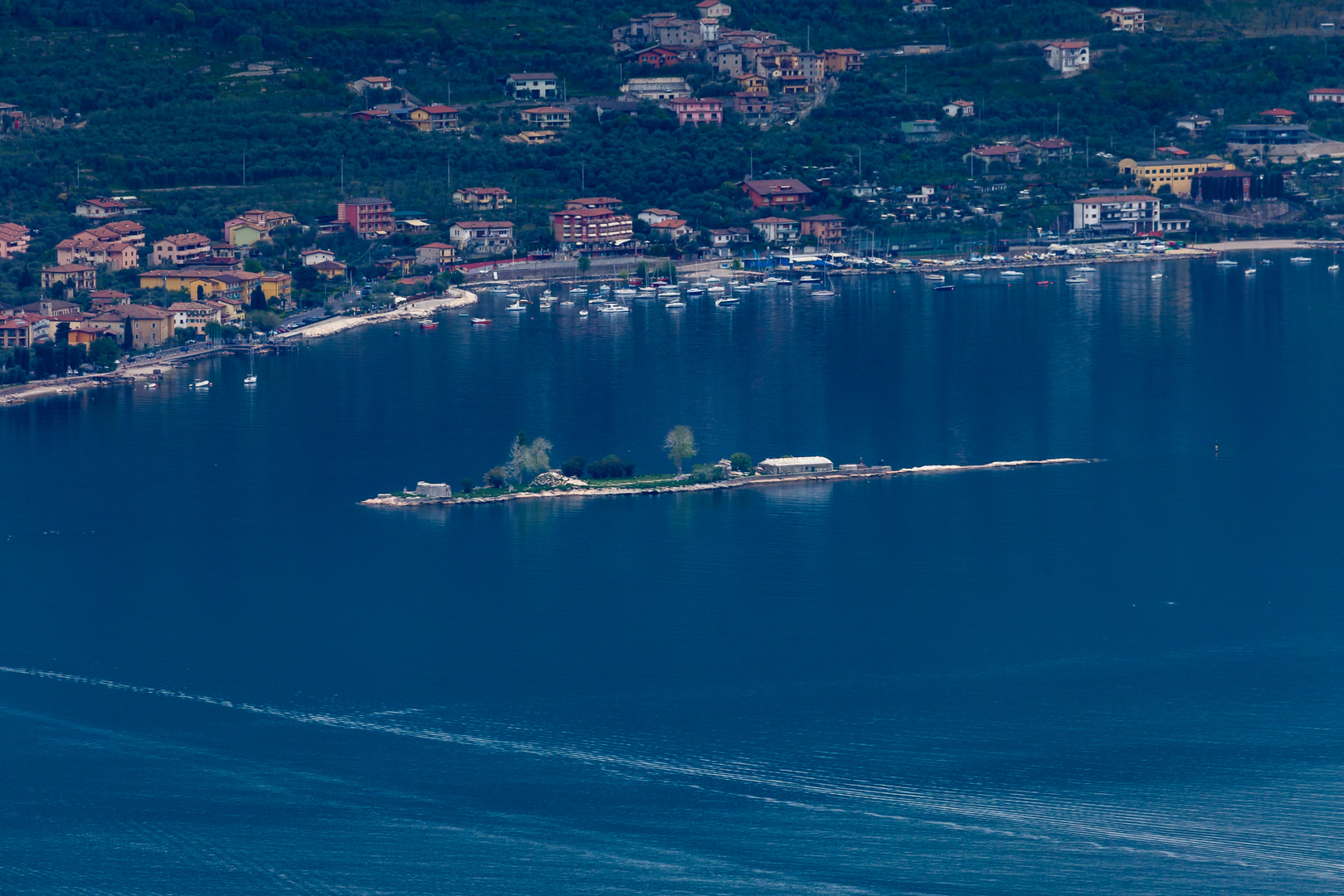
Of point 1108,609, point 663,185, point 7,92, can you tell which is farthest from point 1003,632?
point 7,92

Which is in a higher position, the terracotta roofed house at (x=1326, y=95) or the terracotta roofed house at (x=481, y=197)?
the terracotta roofed house at (x=1326, y=95)

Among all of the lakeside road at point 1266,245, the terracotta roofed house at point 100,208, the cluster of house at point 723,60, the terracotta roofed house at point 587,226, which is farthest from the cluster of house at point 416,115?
the lakeside road at point 1266,245

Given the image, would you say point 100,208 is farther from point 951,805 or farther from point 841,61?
point 951,805

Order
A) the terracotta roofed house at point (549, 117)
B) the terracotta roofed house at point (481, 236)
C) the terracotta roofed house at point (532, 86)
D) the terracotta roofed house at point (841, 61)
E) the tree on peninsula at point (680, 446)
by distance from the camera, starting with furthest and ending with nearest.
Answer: the terracotta roofed house at point (841, 61) → the terracotta roofed house at point (532, 86) → the terracotta roofed house at point (549, 117) → the terracotta roofed house at point (481, 236) → the tree on peninsula at point (680, 446)

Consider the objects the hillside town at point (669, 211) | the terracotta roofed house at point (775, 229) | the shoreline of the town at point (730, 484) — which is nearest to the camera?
the shoreline of the town at point (730, 484)

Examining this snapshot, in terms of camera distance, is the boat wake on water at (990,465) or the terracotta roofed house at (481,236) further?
the terracotta roofed house at (481,236)

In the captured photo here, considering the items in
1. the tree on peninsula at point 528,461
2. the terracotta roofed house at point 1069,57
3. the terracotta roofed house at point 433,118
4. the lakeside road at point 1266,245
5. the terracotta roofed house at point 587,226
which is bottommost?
the tree on peninsula at point 528,461

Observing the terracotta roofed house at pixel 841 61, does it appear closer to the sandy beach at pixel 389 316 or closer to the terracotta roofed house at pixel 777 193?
the terracotta roofed house at pixel 777 193
